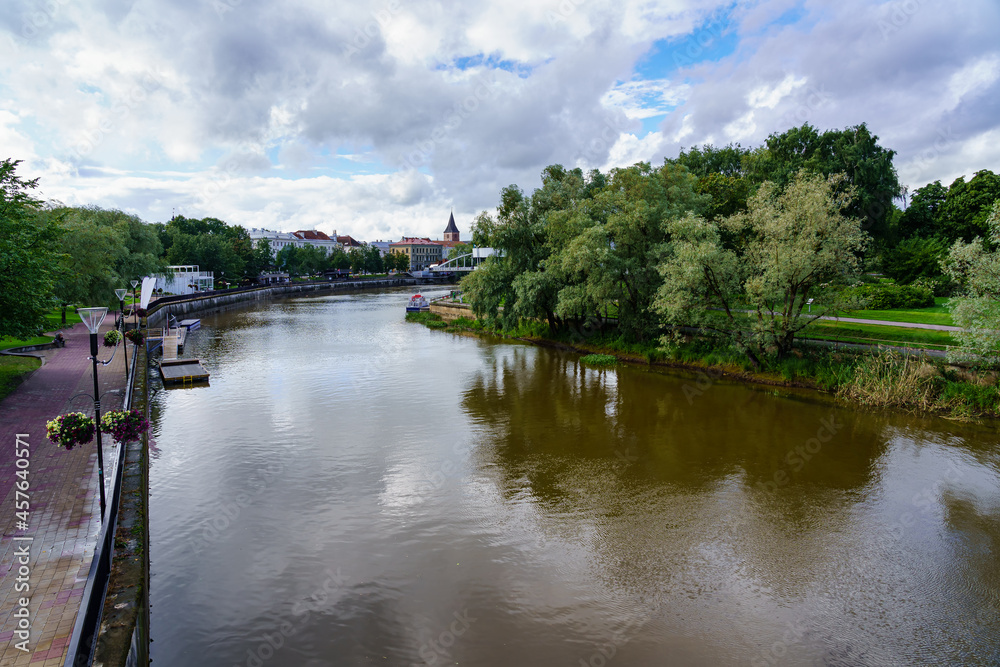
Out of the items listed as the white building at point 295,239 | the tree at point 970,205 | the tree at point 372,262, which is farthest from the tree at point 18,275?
the white building at point 295,239

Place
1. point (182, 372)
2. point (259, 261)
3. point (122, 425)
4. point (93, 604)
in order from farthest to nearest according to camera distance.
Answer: point (259, 261)
point (182, 372)
point (122, 425)
point (93, 604)

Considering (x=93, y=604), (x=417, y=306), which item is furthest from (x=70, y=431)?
(x=417, y=306)

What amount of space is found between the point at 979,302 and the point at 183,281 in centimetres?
6685

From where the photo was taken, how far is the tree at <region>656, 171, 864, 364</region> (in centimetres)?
2136

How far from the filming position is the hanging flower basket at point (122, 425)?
886cm

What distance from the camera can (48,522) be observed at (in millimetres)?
9273

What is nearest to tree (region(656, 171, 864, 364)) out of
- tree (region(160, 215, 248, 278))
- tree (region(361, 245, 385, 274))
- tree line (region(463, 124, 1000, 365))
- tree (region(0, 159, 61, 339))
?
tree line (region(463, 124, 1000, 365))

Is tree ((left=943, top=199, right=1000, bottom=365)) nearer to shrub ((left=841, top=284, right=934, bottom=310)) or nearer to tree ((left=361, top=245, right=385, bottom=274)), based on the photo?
shrub ((left=841, top=284, right=934, bottom=310))

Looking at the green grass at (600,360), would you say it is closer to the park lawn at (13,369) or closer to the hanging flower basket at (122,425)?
the hanging flower basket at (122,425)

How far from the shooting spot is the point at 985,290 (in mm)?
17453

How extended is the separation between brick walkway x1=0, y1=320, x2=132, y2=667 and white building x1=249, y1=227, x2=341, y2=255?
132480mm

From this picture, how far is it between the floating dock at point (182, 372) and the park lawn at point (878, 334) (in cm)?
2684

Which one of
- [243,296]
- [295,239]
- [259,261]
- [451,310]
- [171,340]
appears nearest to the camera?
[171,340]

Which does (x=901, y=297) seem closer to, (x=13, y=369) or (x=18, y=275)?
(x=18, y=275)
